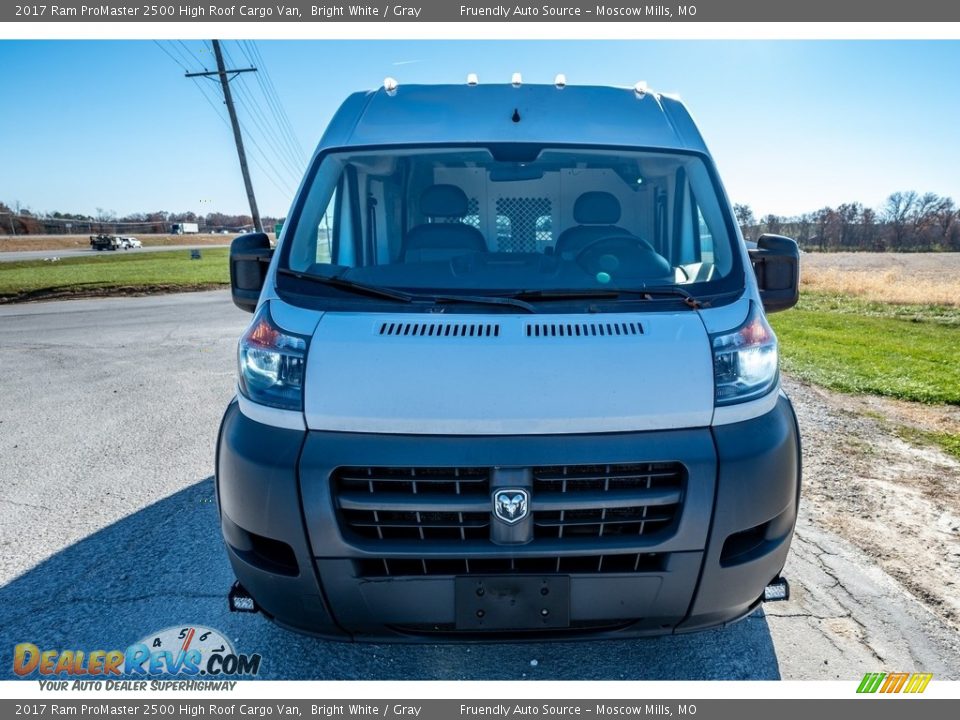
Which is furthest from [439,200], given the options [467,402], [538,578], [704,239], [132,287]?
[132,287]

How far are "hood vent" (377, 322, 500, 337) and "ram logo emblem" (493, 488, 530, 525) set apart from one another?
21.6 inches

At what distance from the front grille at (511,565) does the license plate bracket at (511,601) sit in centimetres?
3

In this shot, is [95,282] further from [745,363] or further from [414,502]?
[745,363]

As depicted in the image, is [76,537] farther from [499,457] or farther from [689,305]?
[689,305]

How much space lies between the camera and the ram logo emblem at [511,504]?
2029 millimetres

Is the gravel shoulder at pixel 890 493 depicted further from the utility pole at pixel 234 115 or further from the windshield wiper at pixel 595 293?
the utility pole at pixel 234 115

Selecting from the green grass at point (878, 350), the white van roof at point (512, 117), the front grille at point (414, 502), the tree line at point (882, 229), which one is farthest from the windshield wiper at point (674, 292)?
the tree line at point (882, 229)

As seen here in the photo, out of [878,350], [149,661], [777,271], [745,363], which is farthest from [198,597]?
[878,350]

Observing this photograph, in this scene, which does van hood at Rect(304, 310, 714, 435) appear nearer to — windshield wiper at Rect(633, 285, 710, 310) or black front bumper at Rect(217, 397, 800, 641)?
black front bumper at Rect(217, 397, 800, 641)

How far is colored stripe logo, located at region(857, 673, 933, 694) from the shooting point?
8.05ft

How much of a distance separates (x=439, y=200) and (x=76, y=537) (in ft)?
9.39

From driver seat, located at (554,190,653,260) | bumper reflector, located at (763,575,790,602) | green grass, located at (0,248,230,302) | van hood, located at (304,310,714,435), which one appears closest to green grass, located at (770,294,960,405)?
driver seat, located at (554,190,653,260)

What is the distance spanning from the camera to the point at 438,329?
224 cm

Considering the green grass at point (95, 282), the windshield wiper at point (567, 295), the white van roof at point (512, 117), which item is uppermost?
the white van roof at point (512, 117)
